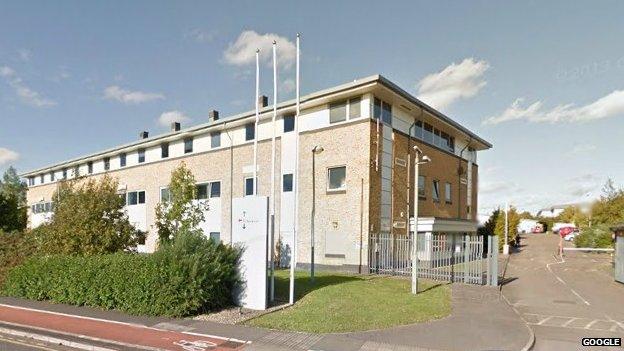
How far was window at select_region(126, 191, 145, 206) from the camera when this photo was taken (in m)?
32.0

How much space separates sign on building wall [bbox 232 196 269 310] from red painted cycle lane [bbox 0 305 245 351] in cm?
261

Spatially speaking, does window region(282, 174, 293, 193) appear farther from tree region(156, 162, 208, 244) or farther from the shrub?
the shrub

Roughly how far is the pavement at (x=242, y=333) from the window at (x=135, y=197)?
21782 millimetres

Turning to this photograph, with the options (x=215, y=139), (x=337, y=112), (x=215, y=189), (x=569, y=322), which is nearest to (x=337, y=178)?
(x=337, y=112)

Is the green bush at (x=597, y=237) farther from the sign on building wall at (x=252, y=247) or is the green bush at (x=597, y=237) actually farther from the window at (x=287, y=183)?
the sign on building wall at (x=252, y=247)

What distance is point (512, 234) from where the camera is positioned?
120 feet

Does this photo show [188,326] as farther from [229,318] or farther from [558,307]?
[558,307]

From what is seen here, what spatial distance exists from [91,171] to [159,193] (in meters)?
12.9

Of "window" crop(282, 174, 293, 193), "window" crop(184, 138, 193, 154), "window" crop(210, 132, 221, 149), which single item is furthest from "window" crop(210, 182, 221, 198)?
"window" crop(282, 174, 293, 193)

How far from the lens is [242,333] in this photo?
336 inches

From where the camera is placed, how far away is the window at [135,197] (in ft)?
105

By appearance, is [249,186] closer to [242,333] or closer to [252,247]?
[252,247]

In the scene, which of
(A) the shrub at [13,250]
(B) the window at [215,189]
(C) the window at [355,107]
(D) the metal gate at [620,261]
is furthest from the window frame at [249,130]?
(D) the metal gate at [620,261]

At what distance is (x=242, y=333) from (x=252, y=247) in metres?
2.98
